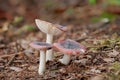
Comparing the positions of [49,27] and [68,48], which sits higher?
[49,27]

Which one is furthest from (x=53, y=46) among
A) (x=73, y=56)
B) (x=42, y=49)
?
(x=73, y=56)

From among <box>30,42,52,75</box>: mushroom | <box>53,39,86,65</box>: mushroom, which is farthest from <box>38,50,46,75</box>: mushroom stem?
<box>53,39,86,65</box>: mushroom

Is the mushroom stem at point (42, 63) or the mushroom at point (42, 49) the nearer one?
the mushroom at point (42, 49)

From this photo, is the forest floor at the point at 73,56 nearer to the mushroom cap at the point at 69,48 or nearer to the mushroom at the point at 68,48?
the mushroom at the point at 68,48

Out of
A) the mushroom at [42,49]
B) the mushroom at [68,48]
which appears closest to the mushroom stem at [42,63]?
the mushroom at [42,49]

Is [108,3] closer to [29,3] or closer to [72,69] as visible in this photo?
[29,3]

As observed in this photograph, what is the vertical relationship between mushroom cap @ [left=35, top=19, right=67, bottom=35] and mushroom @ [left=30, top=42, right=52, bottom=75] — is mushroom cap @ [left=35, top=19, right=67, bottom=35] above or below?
above

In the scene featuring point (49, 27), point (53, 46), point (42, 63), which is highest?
point (49, 27)

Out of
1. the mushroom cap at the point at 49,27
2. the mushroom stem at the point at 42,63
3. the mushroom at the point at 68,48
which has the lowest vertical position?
the mushroom stem at the point at 42,63

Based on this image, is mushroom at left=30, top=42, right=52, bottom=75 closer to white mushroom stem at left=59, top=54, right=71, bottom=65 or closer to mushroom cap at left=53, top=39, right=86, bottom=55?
mushroom cap at left=53, top=39, right=86, bottom=55

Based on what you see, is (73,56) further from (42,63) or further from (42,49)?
(42,49)

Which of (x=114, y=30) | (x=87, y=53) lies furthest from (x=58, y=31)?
(x=114, y=30)
